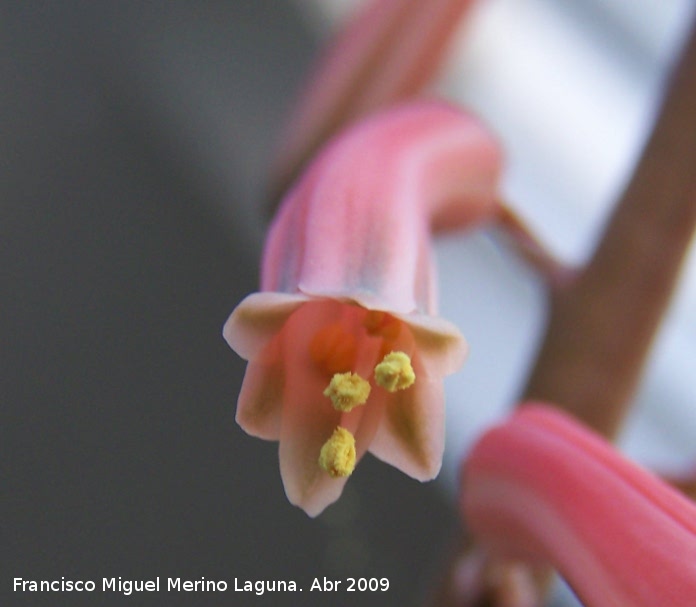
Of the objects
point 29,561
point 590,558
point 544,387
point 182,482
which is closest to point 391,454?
point 590,558

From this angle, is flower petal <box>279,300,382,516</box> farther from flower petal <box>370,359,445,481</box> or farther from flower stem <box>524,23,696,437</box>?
flower stem <box>524,23,696,437</box>

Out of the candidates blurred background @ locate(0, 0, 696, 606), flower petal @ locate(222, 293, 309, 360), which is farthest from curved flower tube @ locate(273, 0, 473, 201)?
flower petal @ locate(222, 293, 309, 360)

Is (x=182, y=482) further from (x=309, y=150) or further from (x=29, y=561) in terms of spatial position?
(x=309, y=150)

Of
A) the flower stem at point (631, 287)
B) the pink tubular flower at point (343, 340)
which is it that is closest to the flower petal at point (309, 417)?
the pink tubular flower at point (343, 340)

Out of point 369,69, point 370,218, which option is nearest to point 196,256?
point 369,69

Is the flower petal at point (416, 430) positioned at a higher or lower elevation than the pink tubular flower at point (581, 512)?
higher

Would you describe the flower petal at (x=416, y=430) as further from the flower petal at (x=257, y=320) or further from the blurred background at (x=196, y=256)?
the blurred background at (x=196, y=256)
